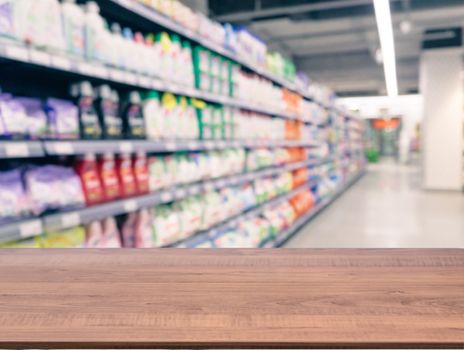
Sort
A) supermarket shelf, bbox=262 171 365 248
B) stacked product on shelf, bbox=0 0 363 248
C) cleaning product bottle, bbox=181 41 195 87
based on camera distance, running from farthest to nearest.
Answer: supermarket shelf, bbox=262 171 365 248, cleaning product bottle, bbox=181 41 195 87, stacked product on shelf, bbox=0 0 363 248

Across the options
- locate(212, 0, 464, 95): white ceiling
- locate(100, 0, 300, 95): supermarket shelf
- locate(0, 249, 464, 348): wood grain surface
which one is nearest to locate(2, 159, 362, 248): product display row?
locate(0, 249, 464, 348): wood grain surface

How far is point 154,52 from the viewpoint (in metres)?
2.55

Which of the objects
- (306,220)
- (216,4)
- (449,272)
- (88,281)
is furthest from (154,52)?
(216,4)

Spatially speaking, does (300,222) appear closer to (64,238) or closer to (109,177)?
(109,177)

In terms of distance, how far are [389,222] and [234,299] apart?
5420 millimetres

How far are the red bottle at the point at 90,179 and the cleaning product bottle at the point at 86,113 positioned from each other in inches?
4.8

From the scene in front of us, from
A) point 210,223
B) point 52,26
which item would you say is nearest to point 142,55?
point 52,26

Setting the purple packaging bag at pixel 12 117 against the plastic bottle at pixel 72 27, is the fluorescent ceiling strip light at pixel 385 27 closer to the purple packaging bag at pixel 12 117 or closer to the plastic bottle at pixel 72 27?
the plastic bottle at pixel 72 27

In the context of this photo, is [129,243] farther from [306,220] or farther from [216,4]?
[216,4]

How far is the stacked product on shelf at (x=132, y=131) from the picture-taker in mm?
1785

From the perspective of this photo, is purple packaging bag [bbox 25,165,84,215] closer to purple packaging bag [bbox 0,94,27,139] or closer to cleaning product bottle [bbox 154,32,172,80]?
purple packaging bag [bbox 0,94,27,139]

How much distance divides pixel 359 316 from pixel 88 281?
1.82 ft

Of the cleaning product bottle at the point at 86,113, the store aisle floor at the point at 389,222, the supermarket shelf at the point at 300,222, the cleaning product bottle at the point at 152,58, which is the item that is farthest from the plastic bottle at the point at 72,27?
the store aisle floor at the point at 389,222

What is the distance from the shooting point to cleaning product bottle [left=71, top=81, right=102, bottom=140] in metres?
2.11
